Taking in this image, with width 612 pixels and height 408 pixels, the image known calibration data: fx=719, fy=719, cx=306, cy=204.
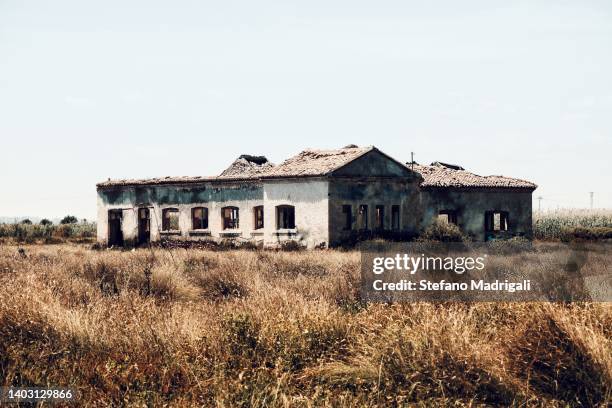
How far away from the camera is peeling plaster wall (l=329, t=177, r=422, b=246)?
2316 cm

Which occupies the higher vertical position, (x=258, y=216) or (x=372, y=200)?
(x=372, y=200)

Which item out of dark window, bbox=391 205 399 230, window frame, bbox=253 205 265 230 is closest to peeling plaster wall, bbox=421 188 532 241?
dark window, bbox=391 205 399 230

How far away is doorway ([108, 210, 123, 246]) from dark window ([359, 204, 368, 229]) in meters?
10.0

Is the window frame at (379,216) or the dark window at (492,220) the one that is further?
the dark window at (492,220)

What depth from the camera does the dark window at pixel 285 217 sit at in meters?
24.5

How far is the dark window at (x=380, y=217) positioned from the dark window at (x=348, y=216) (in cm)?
115

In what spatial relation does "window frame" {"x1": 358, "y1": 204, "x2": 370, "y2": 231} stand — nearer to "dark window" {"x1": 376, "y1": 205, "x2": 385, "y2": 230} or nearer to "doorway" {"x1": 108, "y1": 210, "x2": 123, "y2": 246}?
"dark window" {"x1": 376, "y1": 205, "x2": 385, "y2": 230}

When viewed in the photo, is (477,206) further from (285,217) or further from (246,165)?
(246,165)

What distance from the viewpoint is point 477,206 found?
89.9 ft

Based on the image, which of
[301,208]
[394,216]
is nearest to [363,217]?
[394,216]

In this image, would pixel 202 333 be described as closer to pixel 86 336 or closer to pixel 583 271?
pixel 86 336

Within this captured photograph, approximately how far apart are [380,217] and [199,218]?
22.9 feet

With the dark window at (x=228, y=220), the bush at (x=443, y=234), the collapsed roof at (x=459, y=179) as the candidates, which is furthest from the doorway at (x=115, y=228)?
the bush at (x=443, y=234)

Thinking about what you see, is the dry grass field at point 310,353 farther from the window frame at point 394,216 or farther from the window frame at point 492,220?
the window frame at point 492,220
